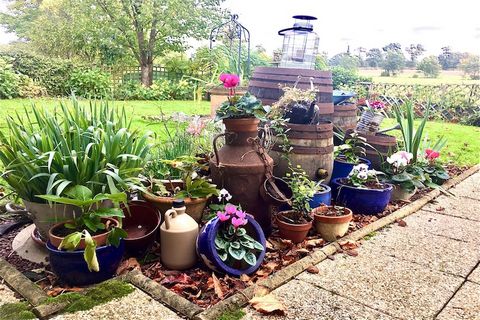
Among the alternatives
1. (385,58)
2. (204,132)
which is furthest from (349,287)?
(385,58)

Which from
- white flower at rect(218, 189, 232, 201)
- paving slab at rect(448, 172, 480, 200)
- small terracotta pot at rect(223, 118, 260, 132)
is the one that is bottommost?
paving slab at rect(448, 172, 480, 200)

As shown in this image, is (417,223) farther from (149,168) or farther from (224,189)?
(149,168)

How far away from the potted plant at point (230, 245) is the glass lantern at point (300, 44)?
232 cm

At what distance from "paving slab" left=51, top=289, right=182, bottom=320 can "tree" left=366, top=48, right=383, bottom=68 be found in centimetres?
1104

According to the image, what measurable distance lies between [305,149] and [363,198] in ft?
1.93

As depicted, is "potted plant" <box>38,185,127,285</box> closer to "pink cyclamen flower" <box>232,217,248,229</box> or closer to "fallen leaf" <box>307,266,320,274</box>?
"pink cyclamen flower" <box>232,217,248,229</box>

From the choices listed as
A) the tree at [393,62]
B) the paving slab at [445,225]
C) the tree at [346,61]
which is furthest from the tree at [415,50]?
the paving slab at [445,225]

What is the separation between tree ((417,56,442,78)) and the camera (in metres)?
12.0

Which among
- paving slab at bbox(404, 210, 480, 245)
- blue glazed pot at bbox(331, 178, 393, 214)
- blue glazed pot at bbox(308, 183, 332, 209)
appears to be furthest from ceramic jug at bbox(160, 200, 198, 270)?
paving slab at bbox(404, 210, 480, 245)

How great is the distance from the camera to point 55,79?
9.95 meters

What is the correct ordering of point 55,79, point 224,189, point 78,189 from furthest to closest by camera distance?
point 55,79 → point 224,189 → point 78,189

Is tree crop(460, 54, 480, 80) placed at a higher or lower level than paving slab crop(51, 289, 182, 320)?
higher

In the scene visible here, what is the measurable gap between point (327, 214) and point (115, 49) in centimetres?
1253

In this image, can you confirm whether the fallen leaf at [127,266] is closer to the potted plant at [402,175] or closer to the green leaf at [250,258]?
the green leaf at [250,258]
